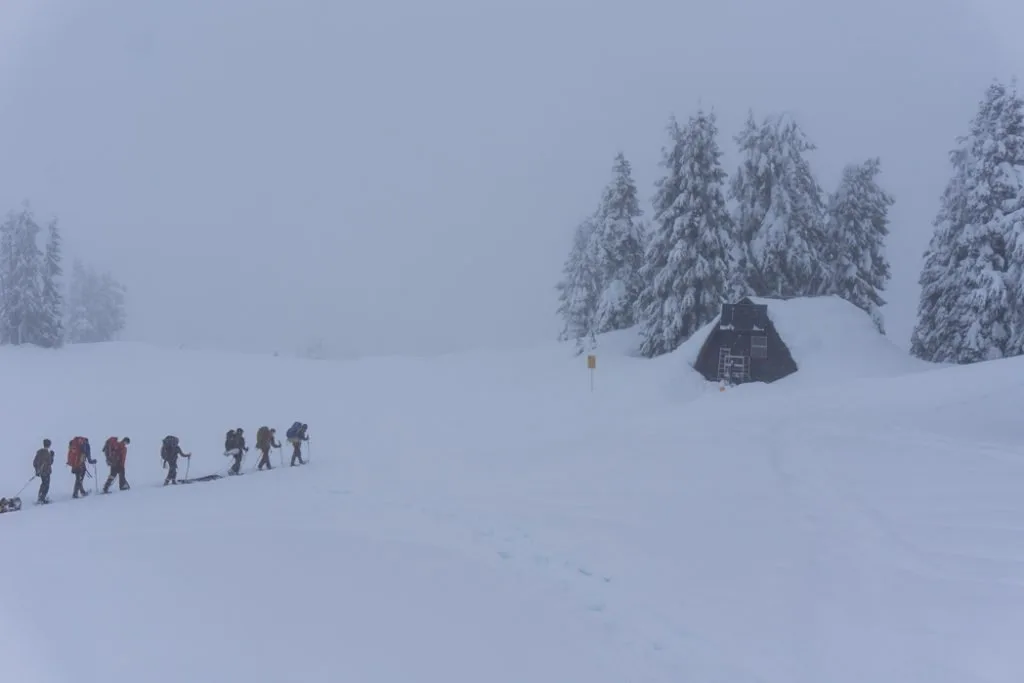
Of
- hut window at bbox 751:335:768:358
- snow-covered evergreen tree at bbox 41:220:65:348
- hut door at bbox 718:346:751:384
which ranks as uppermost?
snow-covered evergreen tree at bbox 41:220:65:348

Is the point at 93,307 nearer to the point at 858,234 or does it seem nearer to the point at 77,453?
the point at 77,453

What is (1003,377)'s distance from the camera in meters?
18.8

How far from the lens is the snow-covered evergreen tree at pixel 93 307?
67.9m

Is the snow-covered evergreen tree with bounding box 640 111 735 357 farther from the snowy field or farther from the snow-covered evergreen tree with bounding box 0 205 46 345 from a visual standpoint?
the snow-covered evergreen tree with bounding box 0 205 46 345

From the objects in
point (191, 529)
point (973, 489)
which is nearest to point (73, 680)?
point (191, 529)

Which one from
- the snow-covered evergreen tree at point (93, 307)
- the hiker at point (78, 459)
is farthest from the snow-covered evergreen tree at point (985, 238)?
the snow-covered evergreen tree at point (93, 307)

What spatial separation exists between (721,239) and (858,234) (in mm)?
11959

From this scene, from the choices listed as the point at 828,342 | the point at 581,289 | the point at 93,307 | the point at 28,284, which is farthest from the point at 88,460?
the point at 93,307

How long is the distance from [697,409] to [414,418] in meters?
12.7

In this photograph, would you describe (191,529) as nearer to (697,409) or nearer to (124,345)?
(697,409)

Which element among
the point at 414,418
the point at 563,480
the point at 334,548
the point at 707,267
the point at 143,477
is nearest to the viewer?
the point at 334,548

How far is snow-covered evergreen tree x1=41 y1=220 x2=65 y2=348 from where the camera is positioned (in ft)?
167

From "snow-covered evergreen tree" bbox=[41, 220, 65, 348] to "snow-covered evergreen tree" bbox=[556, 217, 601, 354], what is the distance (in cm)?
3650

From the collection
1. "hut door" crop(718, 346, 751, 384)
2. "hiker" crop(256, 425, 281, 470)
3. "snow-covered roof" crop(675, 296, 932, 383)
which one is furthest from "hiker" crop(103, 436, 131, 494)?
"hut door" crop(718, 346, 751, 384)
